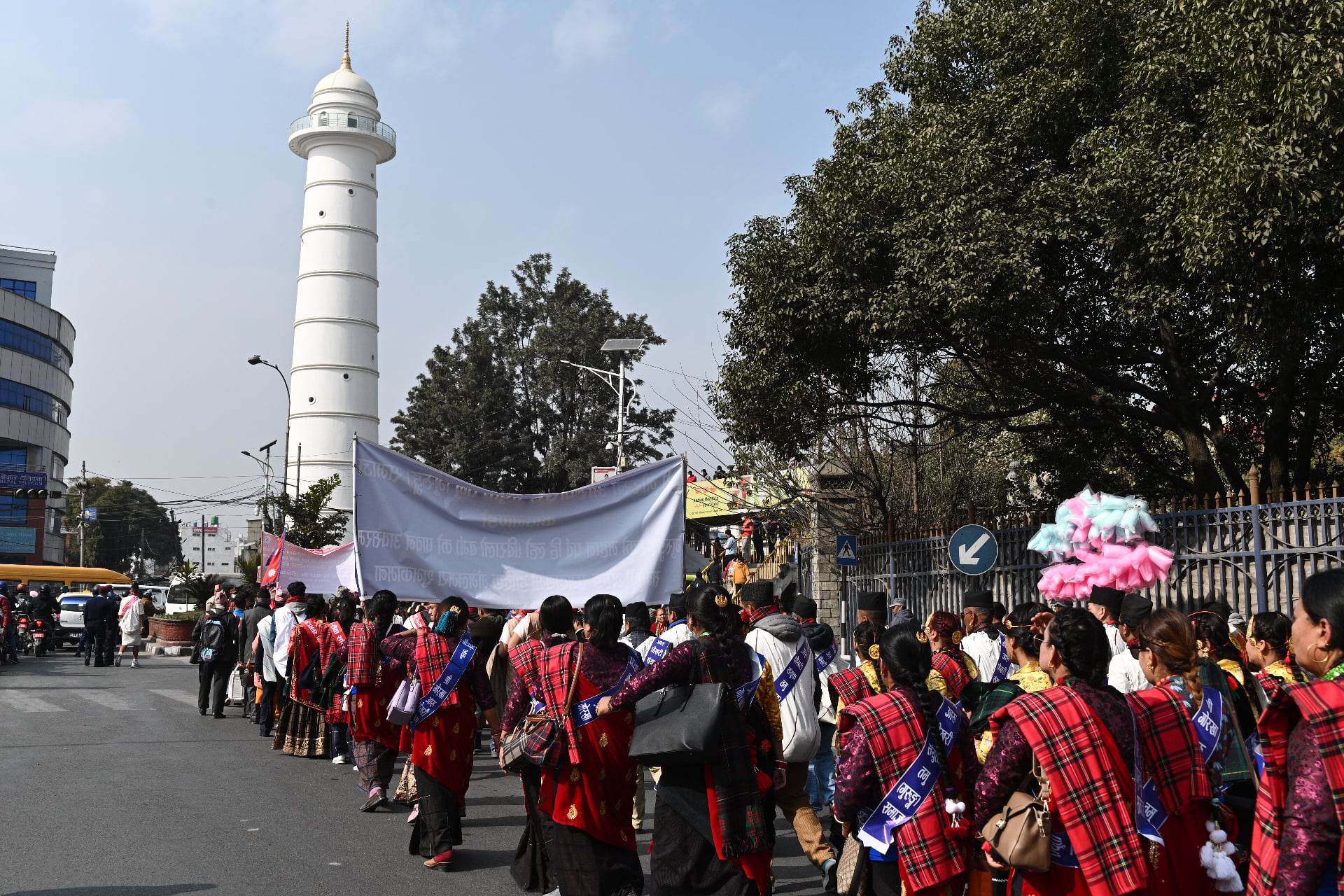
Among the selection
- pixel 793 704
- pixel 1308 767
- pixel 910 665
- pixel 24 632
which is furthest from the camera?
pixel 24 632

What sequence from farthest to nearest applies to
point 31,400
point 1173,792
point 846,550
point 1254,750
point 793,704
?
point 31,400
point 846,550
point 793,704
point 1254,750
point 1173,792

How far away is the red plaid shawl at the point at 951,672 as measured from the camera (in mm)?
5828

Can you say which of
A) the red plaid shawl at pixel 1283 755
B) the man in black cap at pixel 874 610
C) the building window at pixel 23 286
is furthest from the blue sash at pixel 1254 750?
the building window at pixel 23 286

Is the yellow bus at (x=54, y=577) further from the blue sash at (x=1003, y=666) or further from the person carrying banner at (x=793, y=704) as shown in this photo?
the blue sash at (x=1003, y=666)

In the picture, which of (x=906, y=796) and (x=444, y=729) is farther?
(x=444, y=729)

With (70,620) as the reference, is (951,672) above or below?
above

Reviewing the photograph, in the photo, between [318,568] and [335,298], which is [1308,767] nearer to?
[318,568]

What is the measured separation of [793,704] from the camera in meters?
6.95

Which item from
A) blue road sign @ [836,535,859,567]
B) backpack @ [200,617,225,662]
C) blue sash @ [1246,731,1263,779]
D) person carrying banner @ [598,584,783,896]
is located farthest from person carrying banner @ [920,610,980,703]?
backpack @ [200,617,225,662]

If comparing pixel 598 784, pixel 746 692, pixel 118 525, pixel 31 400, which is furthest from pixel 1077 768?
pixel 118 525

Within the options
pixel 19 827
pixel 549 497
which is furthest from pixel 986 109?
pixel 19 827

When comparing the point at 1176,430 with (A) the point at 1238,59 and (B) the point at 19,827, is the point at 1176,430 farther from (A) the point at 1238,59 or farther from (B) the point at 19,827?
(B) the point at 19,827

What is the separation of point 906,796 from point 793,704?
→ 8.93 ft

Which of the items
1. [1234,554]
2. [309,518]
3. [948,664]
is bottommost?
[948,664]
